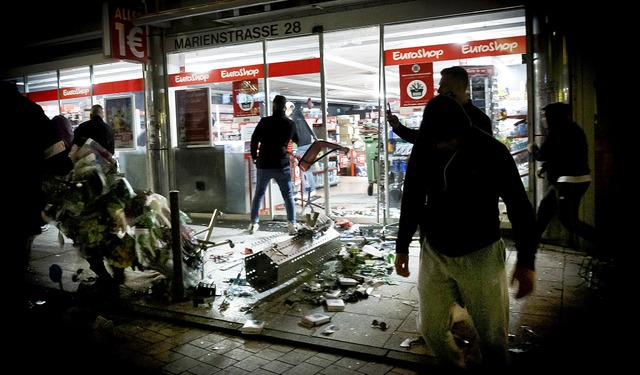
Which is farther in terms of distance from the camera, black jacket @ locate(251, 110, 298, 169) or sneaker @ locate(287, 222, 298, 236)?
black jacket @ locate(251, 110, 298, 169)

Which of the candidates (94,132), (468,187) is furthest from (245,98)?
(468,187)

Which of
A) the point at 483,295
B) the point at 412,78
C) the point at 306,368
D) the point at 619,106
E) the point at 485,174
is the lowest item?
the point at 306,368

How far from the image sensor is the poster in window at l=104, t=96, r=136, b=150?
11.4 metres

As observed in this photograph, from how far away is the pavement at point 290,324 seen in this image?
3.86 metres

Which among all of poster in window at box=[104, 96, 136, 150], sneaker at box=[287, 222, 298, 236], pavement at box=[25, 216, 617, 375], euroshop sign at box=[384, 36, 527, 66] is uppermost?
euroshop sign at box=[384, 36, 527, 66]

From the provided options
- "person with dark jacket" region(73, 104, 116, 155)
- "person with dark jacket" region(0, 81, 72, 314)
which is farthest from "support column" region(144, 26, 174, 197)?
"person with dark jacket" region(0, 81, 72, 314)

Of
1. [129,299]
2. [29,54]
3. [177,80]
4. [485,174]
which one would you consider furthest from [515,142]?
[29,54]

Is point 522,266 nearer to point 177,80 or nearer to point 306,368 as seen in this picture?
point 306,368

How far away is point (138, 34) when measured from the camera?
32.4ft

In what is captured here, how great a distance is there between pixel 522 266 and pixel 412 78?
5963mm

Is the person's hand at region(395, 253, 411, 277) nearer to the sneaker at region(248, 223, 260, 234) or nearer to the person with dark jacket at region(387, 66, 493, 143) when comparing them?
the person with dark jacket at region(387, 66, 493, 143)

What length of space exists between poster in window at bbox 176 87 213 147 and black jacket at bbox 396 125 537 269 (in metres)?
7.86

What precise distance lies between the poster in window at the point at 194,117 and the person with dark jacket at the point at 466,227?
7.84 m

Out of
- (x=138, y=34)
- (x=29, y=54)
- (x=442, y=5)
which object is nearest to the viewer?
(x=442, y=5)
